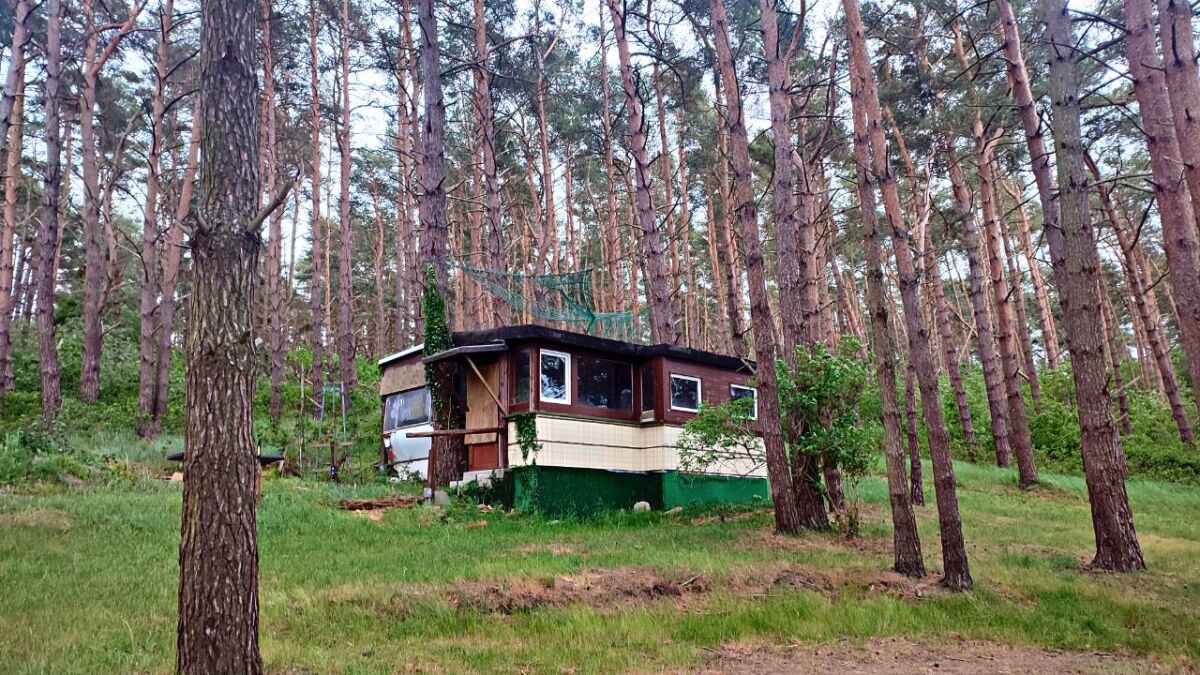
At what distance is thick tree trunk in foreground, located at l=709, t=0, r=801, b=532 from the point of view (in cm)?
1159

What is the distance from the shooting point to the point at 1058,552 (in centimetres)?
1084

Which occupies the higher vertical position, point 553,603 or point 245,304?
point 245,304

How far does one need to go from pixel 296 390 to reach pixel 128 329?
30.2 ft

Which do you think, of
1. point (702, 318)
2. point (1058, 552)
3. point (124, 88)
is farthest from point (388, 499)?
point (702, 318)

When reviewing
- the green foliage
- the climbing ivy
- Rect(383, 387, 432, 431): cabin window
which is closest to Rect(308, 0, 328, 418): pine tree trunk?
Rect(383, 387, 432, 431): cabin window

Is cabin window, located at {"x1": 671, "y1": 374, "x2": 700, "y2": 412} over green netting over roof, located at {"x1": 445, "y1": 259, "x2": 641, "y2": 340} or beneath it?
beneath

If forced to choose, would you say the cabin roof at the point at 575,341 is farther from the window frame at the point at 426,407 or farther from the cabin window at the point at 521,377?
the window frame at the point at 426,407

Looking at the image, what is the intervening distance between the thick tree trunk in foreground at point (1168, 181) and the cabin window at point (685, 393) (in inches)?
351

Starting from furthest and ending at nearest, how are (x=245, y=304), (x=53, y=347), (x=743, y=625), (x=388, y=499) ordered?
1. (x=53, y=347)
2. (x=388, y=499)
3. (x=743, y=625)
4. (x=245, y=304)

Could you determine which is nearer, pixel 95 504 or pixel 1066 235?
pixel 1066 235

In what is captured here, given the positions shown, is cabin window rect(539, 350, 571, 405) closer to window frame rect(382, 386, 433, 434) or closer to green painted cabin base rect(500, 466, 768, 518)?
green painted cabin base rect(500, 466, 768, 518)

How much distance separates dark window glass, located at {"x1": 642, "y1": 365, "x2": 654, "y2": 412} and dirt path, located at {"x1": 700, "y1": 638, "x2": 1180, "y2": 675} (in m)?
9.15

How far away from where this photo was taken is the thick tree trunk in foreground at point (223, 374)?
172 inches

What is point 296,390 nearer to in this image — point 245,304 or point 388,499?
point 388,499
